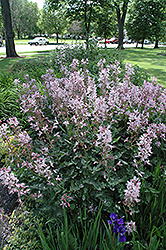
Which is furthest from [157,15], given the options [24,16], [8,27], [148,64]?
[24,16]

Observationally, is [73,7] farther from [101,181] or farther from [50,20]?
[50,20]

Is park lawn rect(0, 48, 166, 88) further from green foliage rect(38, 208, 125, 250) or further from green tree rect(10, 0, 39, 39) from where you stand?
green tree rect(10, 0, 39, 39)

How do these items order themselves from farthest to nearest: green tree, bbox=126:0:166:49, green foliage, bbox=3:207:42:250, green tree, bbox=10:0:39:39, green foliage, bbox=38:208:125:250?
green tree, bbox=10:0:39:39 → green tree, bbox=126:0:166:49 → green foliage, bbox=3:207:42:250 → green foliage, bbox=38:208:125:250

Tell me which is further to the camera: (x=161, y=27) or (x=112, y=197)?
(x=161, y=27)

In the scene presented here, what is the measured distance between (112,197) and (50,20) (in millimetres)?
44413

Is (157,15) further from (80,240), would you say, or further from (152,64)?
(80,240)

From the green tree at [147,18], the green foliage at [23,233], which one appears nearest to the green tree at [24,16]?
the green tree at [147,18]

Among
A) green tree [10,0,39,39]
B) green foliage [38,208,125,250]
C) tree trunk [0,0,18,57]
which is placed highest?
green tree [10,0,39,39]

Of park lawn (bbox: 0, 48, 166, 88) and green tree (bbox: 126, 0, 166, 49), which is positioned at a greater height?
green tree (bbox: 126, 0, 166, 49)

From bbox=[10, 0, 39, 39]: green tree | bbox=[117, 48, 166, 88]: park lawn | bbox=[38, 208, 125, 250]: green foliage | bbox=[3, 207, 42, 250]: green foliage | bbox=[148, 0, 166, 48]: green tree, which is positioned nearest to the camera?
bbox=[38, 208, 125, 250]: green foliage

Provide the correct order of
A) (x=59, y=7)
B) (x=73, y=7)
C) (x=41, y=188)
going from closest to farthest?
(x=41, y=188) < (x=73, y=7) < (x=59, y=7)

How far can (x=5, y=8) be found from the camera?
12.6m

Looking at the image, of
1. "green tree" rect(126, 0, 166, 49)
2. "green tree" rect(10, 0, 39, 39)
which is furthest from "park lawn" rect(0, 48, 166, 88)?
"green tree" rect(10, 0, 39, 39)

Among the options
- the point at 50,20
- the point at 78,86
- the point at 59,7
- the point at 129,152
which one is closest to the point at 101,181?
the point at 129,152
